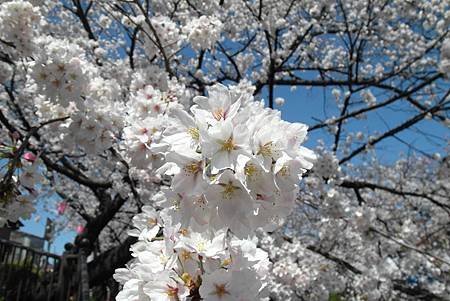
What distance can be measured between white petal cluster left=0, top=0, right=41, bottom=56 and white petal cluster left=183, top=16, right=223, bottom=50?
1478 mm

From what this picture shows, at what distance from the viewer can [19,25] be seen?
9.46ft

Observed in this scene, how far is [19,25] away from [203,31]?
1.66 m

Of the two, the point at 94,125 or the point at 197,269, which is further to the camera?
the point at 94,125

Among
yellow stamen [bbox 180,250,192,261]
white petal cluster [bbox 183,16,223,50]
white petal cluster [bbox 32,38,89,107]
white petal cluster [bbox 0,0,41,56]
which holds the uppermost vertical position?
white petal cluster [bbox 183,16,223,50]

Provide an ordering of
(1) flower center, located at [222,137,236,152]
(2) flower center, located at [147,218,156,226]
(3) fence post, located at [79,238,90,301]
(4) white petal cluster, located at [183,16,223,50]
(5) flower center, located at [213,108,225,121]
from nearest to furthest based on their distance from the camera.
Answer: (1) flower center, located at [222,137,236,152], (5) flower center, located at [213,108,225,121], (2) flower center, located at [147,218,156,226], (4) white petal cluster, located at [183,16,223,50], (3) fence post, located at [79,238,90,301]

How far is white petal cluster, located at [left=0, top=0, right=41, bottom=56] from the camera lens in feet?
9.30

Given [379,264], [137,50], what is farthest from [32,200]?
[137,50]

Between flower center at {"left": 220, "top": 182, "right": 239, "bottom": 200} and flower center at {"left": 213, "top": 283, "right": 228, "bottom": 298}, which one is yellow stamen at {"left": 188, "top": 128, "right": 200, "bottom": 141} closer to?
flower center at {"left": 220, "top": 182, "right": 239, "bottom": 200}

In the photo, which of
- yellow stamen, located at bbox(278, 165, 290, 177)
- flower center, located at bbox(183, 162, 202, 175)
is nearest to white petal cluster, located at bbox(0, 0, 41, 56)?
flower center, located at bbox(183, 162, 202, 175)

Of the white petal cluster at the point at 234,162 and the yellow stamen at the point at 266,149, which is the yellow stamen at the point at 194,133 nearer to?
the white petal cluster at the point at 234,162

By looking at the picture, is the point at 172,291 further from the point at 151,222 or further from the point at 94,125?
the point at 94,125

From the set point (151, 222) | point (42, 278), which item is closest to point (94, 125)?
point (151, 222)

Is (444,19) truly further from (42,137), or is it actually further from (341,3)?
(42,137)

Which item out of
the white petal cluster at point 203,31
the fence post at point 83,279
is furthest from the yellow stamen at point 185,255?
the fence post at point 83,279
